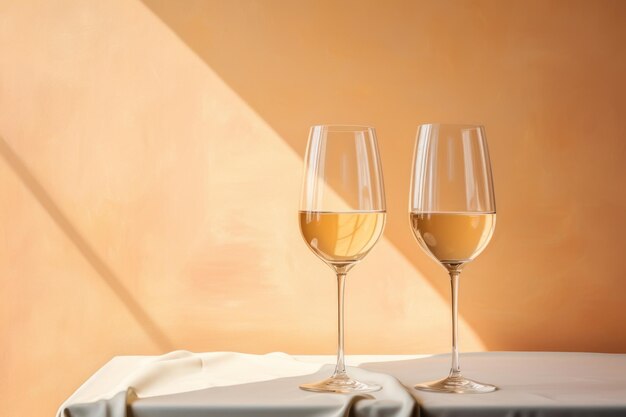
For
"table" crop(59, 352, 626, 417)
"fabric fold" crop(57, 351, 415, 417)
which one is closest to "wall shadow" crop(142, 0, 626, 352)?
"table" crop(59, 352, 626, 417)

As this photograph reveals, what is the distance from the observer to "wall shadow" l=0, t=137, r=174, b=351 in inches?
62.7

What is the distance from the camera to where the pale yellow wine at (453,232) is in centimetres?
102

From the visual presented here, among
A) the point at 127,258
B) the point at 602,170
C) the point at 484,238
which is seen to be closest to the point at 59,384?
the point at 127,258

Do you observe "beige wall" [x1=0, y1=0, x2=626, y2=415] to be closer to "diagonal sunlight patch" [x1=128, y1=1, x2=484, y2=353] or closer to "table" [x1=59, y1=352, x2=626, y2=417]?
"diagonal sunlight patch" [x1=128, y1=1, x2=484, y2=353]

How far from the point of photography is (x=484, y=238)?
104 centimetres

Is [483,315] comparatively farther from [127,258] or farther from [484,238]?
[127,258]

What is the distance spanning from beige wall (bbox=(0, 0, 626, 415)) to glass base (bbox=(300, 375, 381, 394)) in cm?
53

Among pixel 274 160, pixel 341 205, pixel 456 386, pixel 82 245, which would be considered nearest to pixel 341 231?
pixel 341 205

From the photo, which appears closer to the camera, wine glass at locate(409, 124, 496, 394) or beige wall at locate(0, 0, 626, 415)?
wine glass at locate(409, 124, 496, 394)

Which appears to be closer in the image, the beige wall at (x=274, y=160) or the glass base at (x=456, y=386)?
the glass base at (x=456, y=386)

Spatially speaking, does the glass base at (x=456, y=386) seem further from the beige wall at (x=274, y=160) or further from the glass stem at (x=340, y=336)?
the beige wall at (x=274, y=160)

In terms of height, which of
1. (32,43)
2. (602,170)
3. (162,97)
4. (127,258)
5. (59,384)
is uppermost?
(32,43)

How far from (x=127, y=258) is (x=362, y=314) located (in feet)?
1.55

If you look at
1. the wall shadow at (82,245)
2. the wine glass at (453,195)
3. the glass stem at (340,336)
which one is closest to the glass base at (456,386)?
the wine glass at (453,195)
